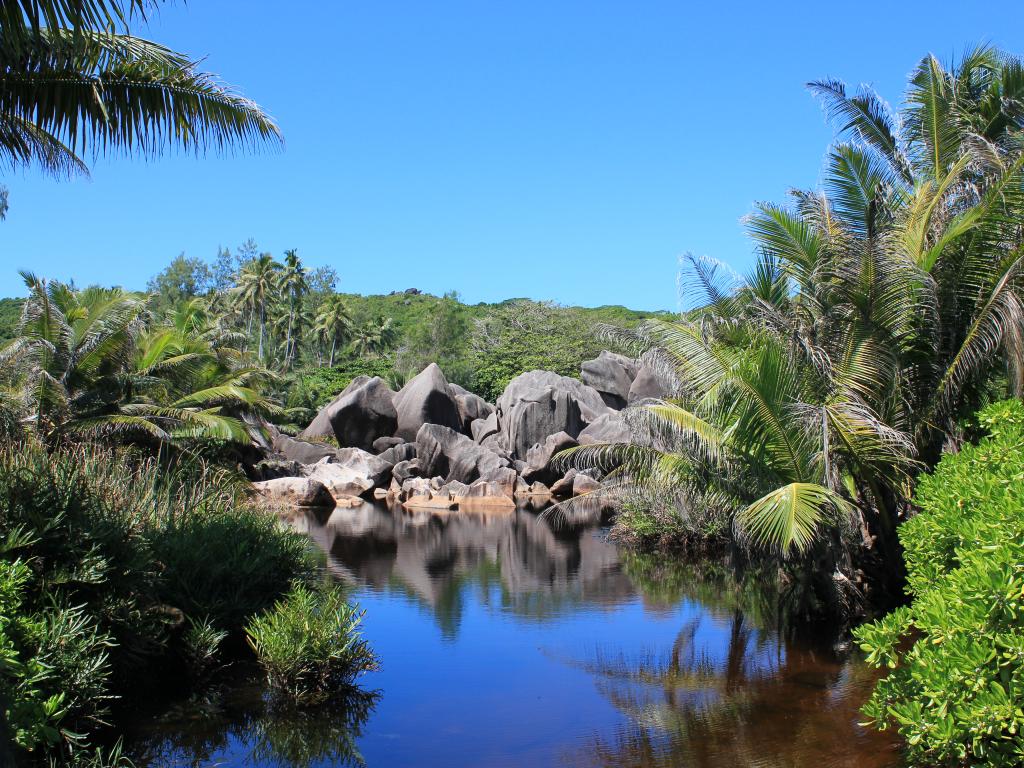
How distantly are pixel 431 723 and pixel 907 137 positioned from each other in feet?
37.1

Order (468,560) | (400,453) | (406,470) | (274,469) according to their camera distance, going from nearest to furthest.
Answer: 1. (468,560)
2. (274,469)
3. (406,470)
4. (400,453)

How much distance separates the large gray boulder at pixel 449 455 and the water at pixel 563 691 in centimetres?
1708

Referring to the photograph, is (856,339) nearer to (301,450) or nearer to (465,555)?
(465,555)

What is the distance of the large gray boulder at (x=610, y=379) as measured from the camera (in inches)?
1583

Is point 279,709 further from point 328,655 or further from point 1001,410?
point 1001,410

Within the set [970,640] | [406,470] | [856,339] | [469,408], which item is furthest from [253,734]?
[469,408]

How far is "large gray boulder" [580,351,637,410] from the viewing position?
4022 cm

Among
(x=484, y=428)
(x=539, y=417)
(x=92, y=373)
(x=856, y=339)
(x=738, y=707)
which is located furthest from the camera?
(x=484, y=428)

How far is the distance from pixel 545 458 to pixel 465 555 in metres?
13.2

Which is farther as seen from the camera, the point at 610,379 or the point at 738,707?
the point at 610,379

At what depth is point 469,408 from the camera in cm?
3975

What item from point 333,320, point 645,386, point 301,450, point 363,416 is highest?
point 333,320

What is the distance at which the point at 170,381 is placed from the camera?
19594 mm

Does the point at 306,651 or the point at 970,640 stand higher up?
the point at 970,640
